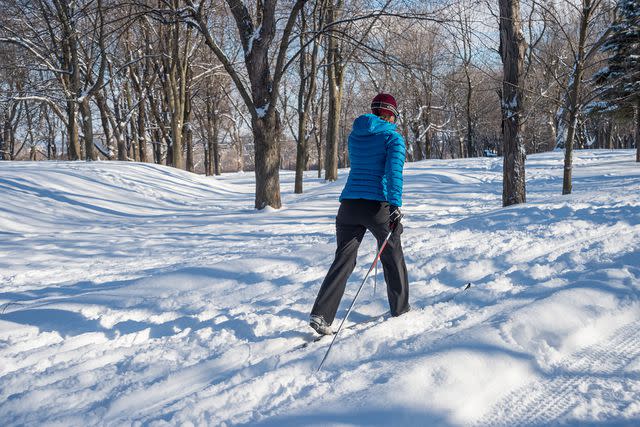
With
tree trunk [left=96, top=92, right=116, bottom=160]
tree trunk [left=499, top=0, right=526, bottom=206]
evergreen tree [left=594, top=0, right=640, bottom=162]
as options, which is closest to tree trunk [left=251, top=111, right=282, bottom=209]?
tree trunk [left=499, top=0, right=526, bottom=206]

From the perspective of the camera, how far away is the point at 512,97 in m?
7.78

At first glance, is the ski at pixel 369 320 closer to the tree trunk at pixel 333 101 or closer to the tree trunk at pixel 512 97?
the tree trunk at pixel 512 97

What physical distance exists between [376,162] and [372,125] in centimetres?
30

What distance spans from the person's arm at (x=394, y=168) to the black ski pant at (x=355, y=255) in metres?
0.11

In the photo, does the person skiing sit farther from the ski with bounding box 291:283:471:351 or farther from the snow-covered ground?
the snow-covered ground

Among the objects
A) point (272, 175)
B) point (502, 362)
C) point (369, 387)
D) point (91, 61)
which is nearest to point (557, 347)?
point (502, 362)

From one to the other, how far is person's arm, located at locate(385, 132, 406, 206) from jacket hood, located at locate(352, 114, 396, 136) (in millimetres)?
107

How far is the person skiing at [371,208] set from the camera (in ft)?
11.2

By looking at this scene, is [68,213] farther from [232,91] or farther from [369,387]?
[232,91]

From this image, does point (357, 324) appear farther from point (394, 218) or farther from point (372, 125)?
point (372, 125)

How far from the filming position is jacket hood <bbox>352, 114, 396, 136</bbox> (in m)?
3.46

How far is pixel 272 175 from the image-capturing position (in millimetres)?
9961

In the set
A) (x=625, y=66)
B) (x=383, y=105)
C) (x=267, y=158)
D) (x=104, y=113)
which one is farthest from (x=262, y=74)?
(x=104, y=113)

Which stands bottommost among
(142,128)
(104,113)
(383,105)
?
(383,105)
